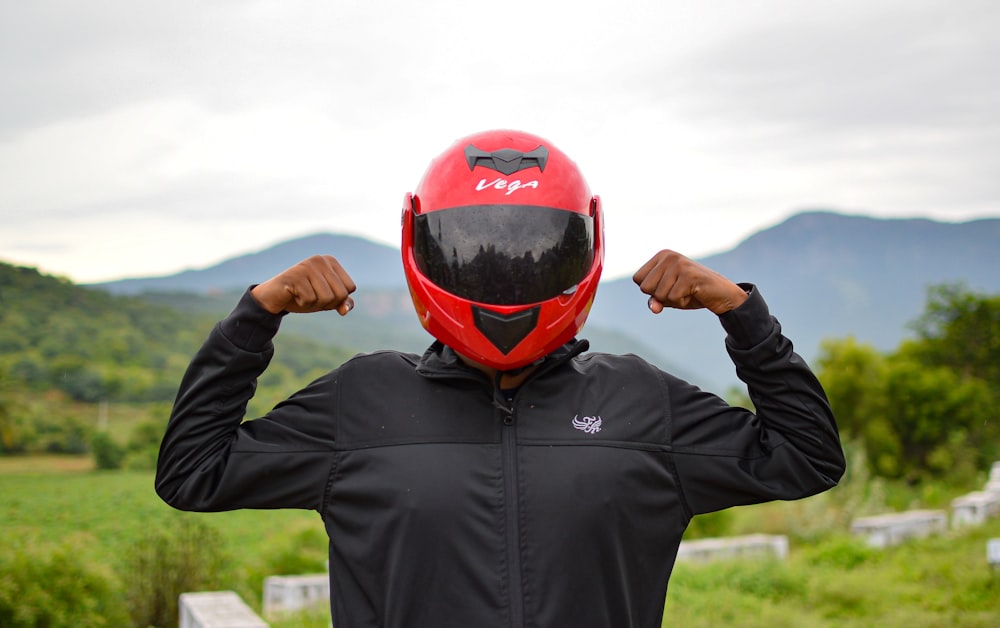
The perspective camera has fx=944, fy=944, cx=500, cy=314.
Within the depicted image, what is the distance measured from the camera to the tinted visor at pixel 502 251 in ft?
7.54

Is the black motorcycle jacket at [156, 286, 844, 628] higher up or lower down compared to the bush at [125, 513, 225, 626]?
higher up

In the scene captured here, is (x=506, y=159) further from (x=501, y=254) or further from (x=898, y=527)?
(x=898, y=527)

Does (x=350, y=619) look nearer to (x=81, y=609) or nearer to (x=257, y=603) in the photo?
(x=81, y=609)

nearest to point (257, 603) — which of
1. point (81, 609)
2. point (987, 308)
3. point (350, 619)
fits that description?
point (81, 609)

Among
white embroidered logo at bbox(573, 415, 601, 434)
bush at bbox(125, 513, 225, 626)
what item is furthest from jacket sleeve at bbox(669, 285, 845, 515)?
bush at bbox(125, 513, 225, 626)

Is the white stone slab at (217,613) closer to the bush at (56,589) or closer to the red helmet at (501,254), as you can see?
the bush at (56,589)

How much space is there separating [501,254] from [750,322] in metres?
0.68

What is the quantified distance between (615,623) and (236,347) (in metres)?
1.18

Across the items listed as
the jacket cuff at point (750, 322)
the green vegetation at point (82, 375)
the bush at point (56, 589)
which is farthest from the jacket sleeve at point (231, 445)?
the green vegetation at point (82, 375)

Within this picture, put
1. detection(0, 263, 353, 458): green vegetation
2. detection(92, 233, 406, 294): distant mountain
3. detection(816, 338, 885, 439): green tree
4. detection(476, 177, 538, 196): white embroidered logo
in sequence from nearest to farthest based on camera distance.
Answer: detection(476, 177, 538, 196): white embroidered logo
detection(0, 263, 353, 458): green vegetation
detection(816, 338, 885, 439): green tree
detection(92, 233, 406, 294): distant mountain

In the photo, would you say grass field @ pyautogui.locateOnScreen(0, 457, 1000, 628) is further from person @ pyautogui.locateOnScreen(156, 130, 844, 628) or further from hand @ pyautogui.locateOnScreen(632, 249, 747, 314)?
hand @ pyautogui.locateOnScreen(632, 249, 747, 314)

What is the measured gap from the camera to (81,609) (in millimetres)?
8078

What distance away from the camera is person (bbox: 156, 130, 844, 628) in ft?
7.47

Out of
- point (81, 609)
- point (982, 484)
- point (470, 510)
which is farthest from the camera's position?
point (982, 484)
